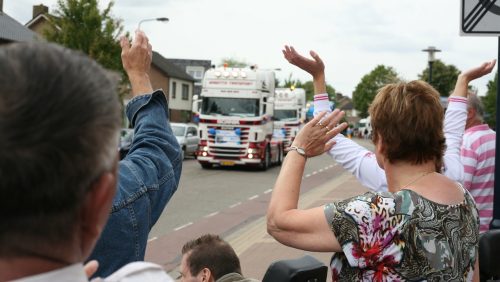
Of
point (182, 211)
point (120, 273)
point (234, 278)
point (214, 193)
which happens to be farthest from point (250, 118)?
point (120, 273)

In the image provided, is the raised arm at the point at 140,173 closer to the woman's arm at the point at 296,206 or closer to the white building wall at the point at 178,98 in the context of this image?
the woman's arm at the point at 296,206

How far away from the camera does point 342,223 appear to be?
1.93 metres

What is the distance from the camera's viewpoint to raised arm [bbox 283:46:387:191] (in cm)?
272

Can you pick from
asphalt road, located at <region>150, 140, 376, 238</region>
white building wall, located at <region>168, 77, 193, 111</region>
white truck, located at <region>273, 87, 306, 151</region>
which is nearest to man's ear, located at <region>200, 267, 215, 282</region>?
asphalt road, located at <region>150, 140, 376, 238</region>

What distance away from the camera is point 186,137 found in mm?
27938

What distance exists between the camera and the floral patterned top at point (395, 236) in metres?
1.93

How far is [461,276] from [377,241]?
1.13 ft

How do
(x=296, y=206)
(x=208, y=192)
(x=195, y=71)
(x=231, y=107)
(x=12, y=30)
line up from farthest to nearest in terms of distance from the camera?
(x=195, y=71) → (x=12, y=30) → (x=231, y=107) → (x=208, y=192) → (x=296, y=206)

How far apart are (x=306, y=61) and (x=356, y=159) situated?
0.54 meters

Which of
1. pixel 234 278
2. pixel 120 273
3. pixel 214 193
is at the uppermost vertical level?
pixel 120 273

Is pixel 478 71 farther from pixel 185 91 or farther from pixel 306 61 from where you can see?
pixel 185 91

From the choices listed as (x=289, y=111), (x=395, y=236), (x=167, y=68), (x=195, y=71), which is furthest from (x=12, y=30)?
(x=195, y=71)

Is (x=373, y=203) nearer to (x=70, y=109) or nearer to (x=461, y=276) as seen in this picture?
(x=461, y=276)

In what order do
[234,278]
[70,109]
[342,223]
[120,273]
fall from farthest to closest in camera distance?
1. [234,278]
2. [342,223]
3. [120,273]
4. [70,109]
